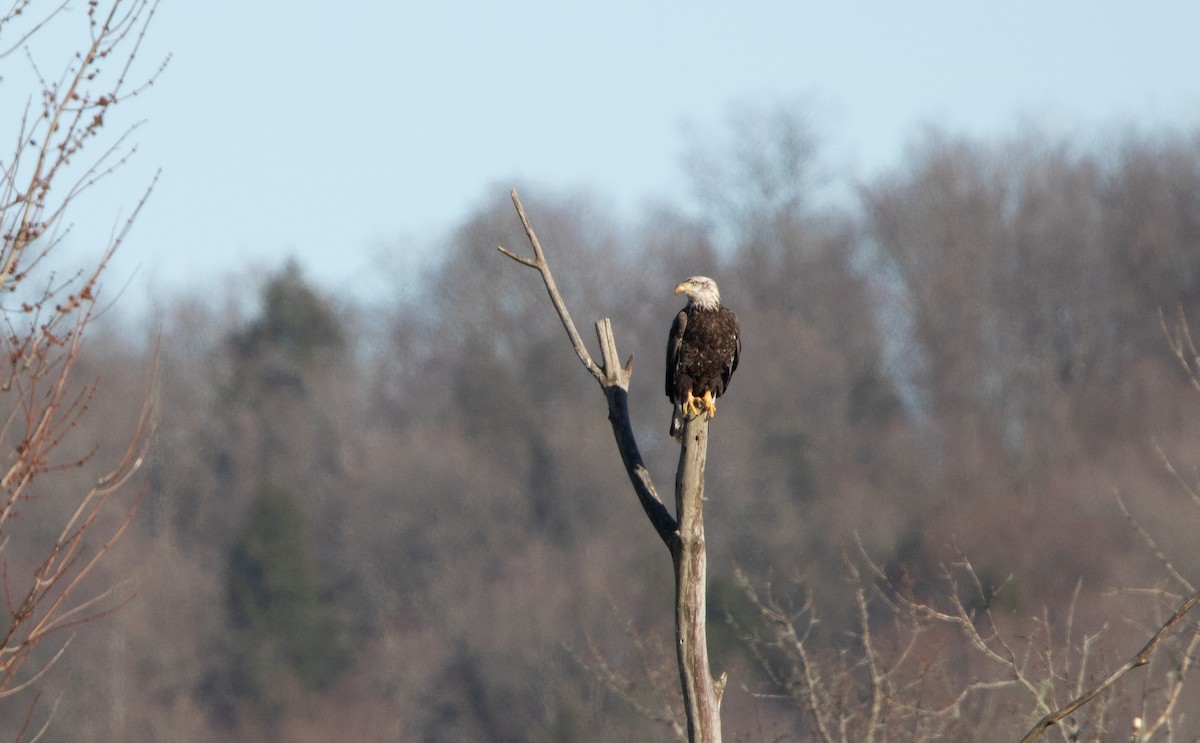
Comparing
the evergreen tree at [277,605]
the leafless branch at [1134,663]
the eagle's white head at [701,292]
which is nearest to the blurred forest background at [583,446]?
the evergreen tree at [277,605]

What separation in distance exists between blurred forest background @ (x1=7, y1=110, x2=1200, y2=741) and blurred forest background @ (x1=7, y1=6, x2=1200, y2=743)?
0.09m

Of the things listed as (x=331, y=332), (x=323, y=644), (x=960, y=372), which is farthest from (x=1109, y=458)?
(x=331, y=332)

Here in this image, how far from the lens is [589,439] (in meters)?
41.3

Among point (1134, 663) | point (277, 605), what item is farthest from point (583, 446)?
point (1134, 663)

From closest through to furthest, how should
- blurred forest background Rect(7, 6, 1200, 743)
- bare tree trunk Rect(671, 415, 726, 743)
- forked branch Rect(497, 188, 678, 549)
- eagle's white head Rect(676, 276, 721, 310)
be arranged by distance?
bare tree trunk Rect(671, 415, 726, 743)
forked branch Rect(497, 188, 678, 549)
eagle's white head Rect(676, 276, 721, 310)
blurred forest background Rect(7, 6, 1200, 743)

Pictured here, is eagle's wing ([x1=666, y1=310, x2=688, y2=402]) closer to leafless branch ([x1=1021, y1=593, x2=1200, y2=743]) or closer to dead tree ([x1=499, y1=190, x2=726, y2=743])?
dead tree ([x1=499, y1=190, x2=726, y2=743])

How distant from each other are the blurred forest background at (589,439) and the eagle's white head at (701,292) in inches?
765

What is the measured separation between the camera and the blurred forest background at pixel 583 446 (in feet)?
111

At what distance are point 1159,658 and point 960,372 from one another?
27.4 meters

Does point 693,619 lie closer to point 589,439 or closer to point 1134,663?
point 1134,663

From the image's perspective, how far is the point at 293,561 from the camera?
127ft

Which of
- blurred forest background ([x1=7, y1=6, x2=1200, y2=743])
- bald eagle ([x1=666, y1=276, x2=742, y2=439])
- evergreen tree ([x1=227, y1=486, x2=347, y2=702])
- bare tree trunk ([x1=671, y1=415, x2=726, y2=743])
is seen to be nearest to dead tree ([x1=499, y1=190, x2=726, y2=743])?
bare tree trunk ([x1=671, y1=415, x2=726, y2=743])

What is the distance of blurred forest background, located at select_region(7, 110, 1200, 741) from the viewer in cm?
3453

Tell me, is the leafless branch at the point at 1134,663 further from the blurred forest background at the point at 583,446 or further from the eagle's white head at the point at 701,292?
the blurred forest background at the point at 583,446
